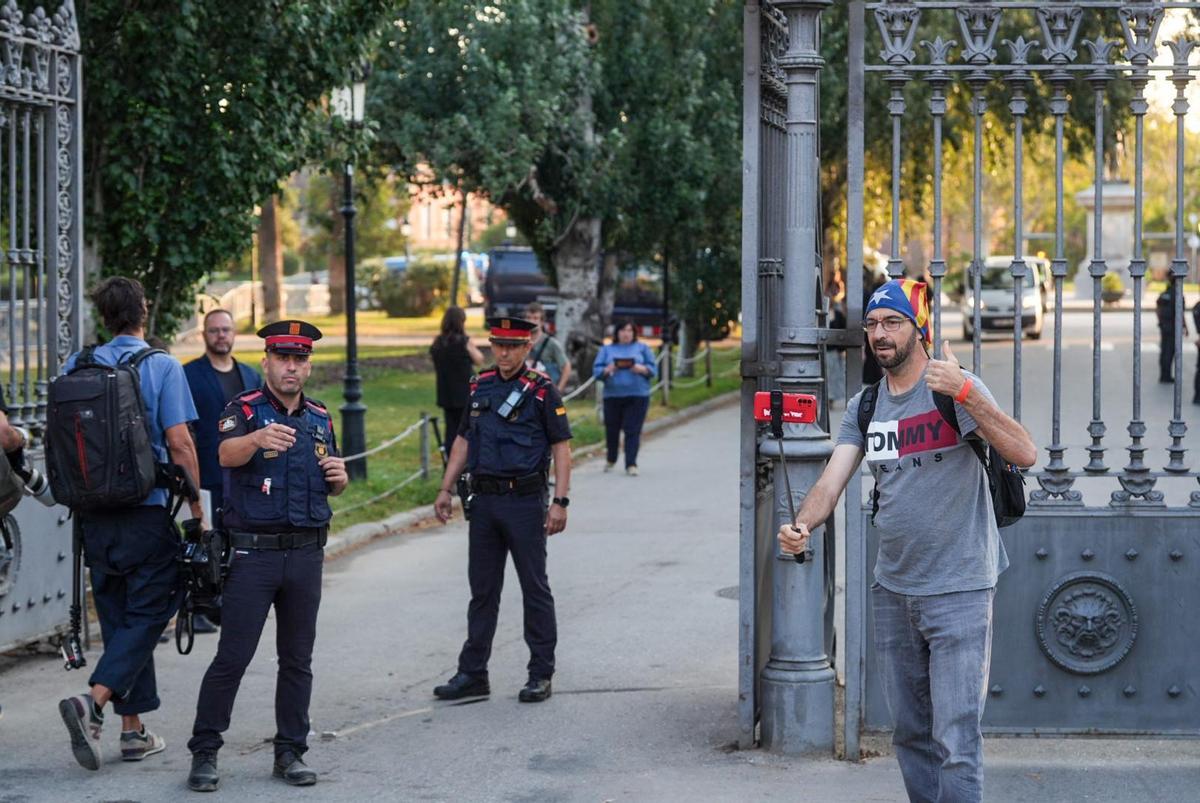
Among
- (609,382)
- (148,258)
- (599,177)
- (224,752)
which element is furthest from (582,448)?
(224,752)

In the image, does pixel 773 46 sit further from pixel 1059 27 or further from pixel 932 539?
pixel 932 539

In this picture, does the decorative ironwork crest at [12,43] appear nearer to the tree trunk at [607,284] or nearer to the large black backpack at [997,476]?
the large black backpack at [997,476]

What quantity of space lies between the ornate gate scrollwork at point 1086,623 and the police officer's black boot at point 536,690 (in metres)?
2.44

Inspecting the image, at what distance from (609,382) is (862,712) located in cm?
1070

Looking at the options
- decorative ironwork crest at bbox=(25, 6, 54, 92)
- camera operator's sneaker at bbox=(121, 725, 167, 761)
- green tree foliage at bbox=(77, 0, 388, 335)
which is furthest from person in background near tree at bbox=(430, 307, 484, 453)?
camera operator's sneaker at bbox=(121, 725, 167, 761)

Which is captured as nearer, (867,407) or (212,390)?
(867,407)

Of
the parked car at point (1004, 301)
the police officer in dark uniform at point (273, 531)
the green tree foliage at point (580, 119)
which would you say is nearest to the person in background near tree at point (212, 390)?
the police officer in dark uniform at point (273, 531)

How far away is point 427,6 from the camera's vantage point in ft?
74.9

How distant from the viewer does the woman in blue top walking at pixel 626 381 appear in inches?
688

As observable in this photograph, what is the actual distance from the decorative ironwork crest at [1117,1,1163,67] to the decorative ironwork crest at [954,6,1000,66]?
50 centimetres

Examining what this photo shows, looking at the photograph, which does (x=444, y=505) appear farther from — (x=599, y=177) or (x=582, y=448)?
(x=599, y=177)

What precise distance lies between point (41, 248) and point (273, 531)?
342 centimetres

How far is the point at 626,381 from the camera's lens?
17.5 metres

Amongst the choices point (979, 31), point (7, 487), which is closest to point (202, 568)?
point (7, 487)
